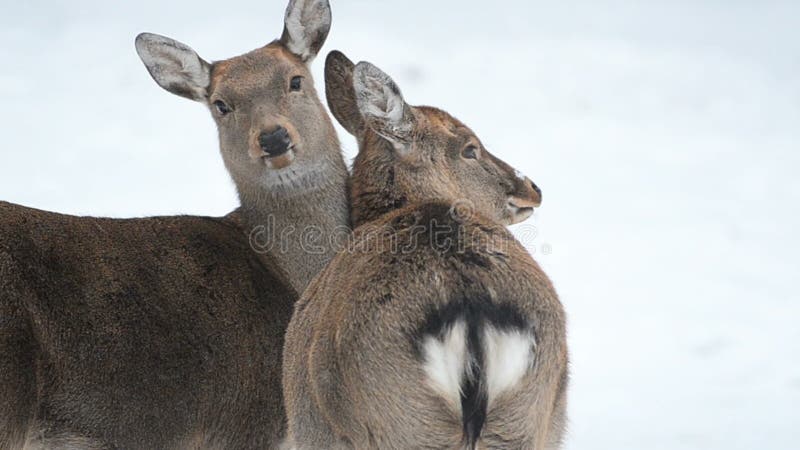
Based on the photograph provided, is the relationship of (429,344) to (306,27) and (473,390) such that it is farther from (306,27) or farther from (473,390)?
(306,27)

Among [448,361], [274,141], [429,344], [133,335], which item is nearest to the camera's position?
[448,361]

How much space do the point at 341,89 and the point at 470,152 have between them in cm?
171

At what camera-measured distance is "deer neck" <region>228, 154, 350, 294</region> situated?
Answer: 36.3 feet

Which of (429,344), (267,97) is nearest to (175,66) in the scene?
(267,97)

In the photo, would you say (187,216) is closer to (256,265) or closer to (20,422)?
(256,265)

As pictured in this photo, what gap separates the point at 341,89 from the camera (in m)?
11.4

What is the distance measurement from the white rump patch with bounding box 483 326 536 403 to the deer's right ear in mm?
5793

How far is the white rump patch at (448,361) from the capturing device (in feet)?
21.4

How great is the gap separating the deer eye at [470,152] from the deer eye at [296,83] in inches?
77.8

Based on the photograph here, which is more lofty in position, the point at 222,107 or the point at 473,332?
the point at 222,107

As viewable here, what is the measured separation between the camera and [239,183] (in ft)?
37.4

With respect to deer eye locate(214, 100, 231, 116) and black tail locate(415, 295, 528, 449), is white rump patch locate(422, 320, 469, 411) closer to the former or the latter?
black tail locate(415, 295, 528, 449)

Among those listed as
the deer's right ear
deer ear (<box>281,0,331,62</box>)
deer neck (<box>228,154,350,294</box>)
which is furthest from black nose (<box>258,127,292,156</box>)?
deer ear (<box>281,0,331,62</box>)

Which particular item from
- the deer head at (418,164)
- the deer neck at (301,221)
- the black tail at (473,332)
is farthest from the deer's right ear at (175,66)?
the black tail at (473,332)
